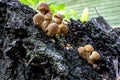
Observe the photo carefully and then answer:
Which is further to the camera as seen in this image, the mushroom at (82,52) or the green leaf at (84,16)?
the green leaf at (84,16)

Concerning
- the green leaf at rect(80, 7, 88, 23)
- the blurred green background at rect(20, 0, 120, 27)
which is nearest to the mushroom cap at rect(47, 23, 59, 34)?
the green leaf at rect(80, 7, 88, 23)

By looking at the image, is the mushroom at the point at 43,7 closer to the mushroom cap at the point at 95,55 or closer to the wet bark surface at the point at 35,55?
the wet bark surface at the point at 35,55

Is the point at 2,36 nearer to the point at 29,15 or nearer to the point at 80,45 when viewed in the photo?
the point at 29,15

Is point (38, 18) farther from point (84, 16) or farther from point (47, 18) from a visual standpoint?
point (84, 16)

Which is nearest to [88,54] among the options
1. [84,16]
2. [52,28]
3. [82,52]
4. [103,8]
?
[82,52]

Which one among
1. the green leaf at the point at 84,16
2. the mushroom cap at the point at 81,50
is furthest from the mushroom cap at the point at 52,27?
the green leaf at the point at 84,16

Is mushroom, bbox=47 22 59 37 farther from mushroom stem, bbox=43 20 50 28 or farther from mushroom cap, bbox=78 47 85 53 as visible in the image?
mushroom cap, bbox=78 47 85 53

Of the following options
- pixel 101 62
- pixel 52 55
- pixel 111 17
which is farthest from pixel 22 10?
pixel 111 17
